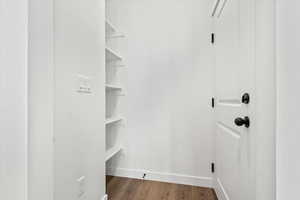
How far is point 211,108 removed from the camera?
1.87 metres

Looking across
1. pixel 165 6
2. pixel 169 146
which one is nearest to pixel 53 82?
pixel 169 146

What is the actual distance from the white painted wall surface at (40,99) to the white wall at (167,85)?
1.30m

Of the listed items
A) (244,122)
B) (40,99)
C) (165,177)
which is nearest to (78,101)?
(40,99)

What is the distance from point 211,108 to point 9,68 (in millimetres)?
1742

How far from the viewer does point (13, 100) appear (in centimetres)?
61

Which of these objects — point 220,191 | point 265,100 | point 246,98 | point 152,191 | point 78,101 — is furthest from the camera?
point 152,191

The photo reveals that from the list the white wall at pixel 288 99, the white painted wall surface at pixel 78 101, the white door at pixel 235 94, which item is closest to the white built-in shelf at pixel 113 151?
the white painted wall surface at pixel 78 101

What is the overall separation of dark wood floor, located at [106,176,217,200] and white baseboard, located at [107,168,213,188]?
5 centimetres

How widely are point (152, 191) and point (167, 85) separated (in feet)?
3.83

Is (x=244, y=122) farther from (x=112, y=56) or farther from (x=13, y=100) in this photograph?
(x=112, y=56)

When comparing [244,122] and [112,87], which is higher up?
[112,87]

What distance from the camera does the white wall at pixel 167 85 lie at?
1904 millimetres

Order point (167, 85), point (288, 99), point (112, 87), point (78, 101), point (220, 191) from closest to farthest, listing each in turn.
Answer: point (288, 99) → point (78, 101) → point (220, 191) → point (112, 87) → point (167, 85)

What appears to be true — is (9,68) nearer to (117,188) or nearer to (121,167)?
(117,188)
